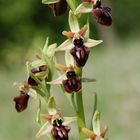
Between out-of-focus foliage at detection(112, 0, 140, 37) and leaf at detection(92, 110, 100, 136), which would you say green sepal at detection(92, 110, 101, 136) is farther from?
out-of-focus foliage at detection(112, 0, 140, 37)

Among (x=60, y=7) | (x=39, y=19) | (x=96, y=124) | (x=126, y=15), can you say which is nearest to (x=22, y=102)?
(x=96, y=124)

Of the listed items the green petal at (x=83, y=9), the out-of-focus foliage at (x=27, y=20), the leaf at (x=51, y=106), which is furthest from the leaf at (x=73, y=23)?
the out-of-focus foliage at (x=27, y=20)

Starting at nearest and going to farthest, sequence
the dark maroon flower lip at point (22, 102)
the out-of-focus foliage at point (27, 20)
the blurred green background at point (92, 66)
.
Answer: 1. the dark maroon flower lip at point (22, 102)
2. the blurred green background at point (92, 66)
3. the out-of-focus foliage at point (27, 20)

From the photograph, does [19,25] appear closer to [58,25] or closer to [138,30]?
[58,25]

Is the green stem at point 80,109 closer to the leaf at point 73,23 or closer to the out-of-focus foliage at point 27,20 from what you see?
the leaf at point 73,23

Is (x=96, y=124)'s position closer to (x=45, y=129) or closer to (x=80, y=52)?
(x=45, y=129)

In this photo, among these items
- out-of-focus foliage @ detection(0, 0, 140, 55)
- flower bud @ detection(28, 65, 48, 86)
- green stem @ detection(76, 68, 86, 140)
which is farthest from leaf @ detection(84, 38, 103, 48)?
out-of-focus foliage @ detection(0, 0, 140, 55)
